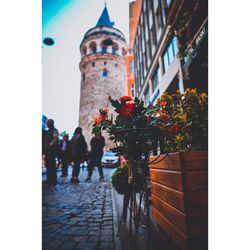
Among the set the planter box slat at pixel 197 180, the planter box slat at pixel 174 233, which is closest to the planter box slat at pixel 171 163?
the planter box slat at pixel 197 180

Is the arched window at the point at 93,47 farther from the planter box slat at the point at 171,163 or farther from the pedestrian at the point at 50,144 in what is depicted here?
the planter box slat at the point at 171,163

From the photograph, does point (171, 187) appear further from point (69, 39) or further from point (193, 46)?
point (193, 46)

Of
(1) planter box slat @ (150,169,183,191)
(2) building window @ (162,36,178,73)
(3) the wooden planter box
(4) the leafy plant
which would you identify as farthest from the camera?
(2) building window @ (162,36,178,73)

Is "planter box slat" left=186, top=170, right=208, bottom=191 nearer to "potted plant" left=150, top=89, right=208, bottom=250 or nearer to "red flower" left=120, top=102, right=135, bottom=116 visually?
"potted plant" left=150, top=89, right=208, bottom=250

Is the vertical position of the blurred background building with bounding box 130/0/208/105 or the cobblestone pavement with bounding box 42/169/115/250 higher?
the blurred background building with bounding box 130/0/208/105

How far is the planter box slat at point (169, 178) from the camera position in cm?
158

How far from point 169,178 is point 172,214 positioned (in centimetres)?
30

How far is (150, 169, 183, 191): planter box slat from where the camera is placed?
1.58 meters

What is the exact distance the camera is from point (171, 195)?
5.68ft

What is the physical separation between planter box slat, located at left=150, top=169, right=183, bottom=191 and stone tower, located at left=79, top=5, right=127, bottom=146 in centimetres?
2465

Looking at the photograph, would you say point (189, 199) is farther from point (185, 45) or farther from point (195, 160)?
point (185, 45)

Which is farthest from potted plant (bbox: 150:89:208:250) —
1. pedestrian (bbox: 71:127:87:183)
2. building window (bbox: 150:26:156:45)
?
building window (bbox: 150:26:156:45)
